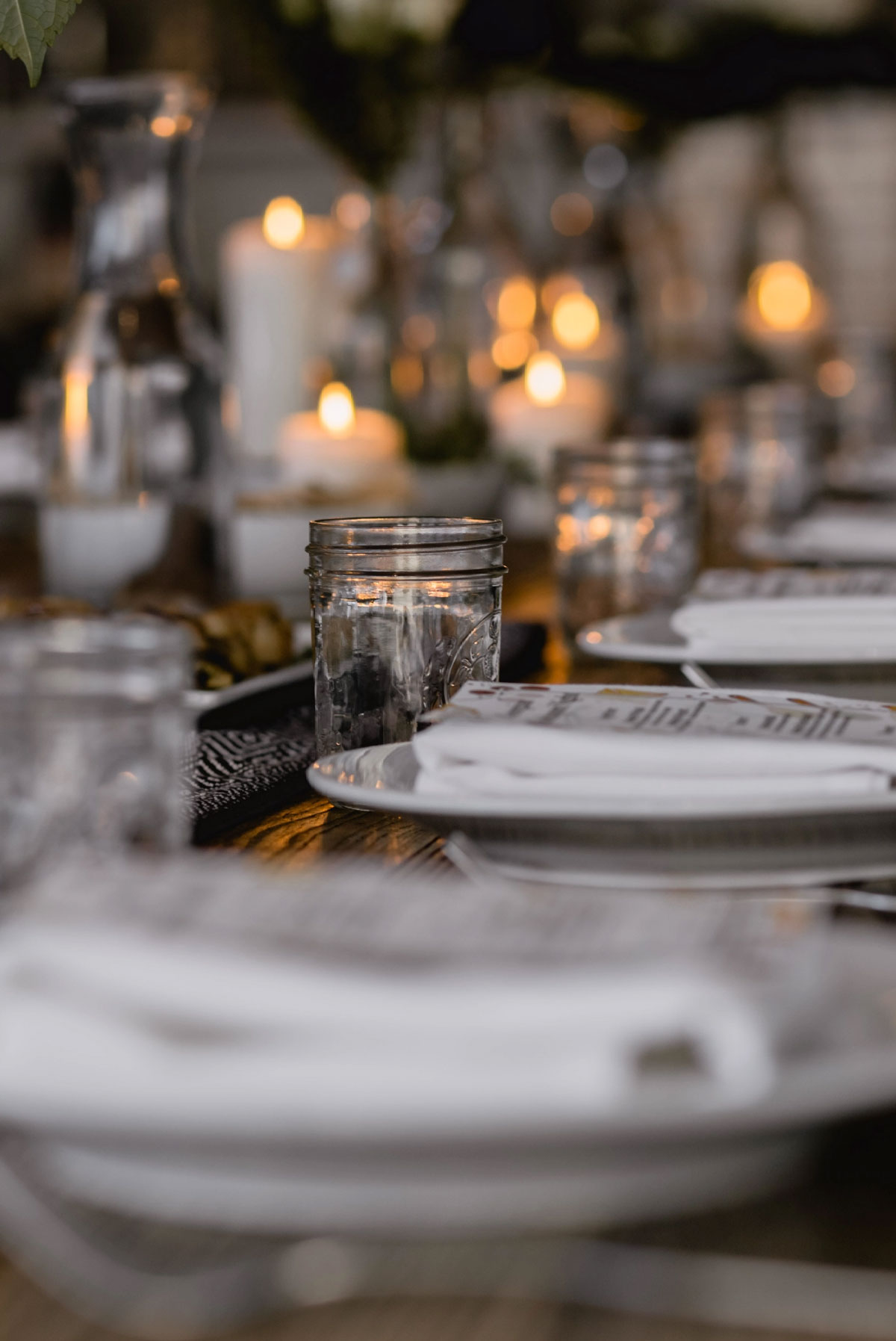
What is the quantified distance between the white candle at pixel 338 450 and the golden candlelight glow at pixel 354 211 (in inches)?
39.2

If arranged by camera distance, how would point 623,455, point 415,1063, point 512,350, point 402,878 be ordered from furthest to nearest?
1. point 512,350
2. point 623,455
3. point 402,878
4. point 415,1063

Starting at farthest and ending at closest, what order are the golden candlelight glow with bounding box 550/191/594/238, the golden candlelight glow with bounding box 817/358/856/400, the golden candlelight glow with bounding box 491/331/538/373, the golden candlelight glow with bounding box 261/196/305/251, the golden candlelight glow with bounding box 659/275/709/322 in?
the golden candlelight glow with bounding box 659/275/709/322 < the golden candlelight glow with bounding box 550/191/594/238 < the golden candlelight glow with bounding box 817/358/856/400 < the golden candlelight glow with bounding box 491/331/538/373 < the golden candlelight glow with bounding box 261/196/305/251

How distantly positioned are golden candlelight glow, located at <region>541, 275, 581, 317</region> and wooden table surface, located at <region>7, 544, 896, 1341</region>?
2.18 m

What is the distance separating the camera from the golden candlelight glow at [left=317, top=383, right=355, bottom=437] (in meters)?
1.44

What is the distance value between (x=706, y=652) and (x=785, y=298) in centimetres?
339

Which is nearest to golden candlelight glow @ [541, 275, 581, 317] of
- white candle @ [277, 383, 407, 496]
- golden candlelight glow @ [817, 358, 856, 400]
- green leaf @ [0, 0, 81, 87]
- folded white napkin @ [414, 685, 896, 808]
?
golden candlelight glow @ [817, 358, 856, 400]

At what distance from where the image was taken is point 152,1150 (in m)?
0.26

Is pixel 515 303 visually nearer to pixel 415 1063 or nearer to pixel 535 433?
pixel 535 433

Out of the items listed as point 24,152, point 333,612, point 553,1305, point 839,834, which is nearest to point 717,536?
point 333,612

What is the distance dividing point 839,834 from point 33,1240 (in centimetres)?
26

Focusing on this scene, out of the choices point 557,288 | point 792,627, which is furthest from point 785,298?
point 792,627

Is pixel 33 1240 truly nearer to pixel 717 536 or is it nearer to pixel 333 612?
pixel 333 612

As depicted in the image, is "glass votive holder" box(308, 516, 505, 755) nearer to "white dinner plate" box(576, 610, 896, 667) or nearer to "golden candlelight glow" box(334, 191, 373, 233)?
"white dinner plate" box(576, 610, 896, 667)

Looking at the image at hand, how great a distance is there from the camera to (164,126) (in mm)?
1061
